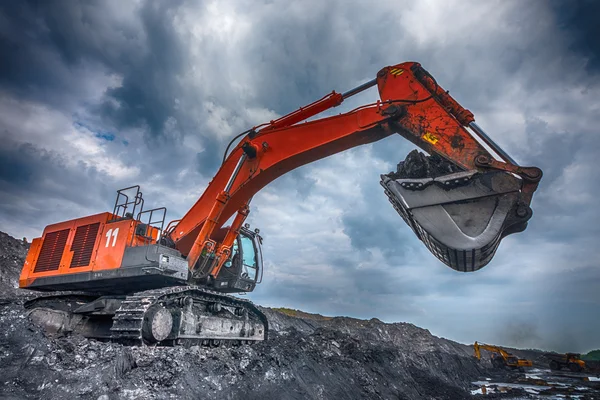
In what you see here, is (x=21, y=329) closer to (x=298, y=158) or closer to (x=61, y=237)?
(x=61, y=237)

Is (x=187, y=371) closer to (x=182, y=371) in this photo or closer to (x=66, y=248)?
(x=182, y=371)

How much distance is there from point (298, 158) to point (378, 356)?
6.18 metres

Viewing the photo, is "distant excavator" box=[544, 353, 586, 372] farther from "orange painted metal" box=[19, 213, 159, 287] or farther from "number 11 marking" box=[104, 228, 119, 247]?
"number 11 marking" box=[104, 228, 119, 247]

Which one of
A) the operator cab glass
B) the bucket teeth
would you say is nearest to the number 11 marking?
the operator cab glass

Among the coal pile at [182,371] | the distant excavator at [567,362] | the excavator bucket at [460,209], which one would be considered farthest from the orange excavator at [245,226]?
the distant excavator at [567,362]

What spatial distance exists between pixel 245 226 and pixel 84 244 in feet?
10.5

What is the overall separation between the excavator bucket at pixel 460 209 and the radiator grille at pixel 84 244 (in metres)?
5.76

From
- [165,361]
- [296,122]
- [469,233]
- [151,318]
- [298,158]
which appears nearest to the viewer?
[469,233]

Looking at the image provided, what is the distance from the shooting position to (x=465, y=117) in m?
5.39

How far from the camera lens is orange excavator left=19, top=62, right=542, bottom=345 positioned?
15.3ft

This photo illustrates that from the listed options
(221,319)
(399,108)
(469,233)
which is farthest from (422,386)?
(399,108)

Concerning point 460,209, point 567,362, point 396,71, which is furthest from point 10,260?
point 567,362

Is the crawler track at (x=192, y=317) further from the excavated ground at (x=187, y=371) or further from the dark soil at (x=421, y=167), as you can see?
the dark soil at (x=421, y=167)

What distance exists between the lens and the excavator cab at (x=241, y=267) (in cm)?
830
